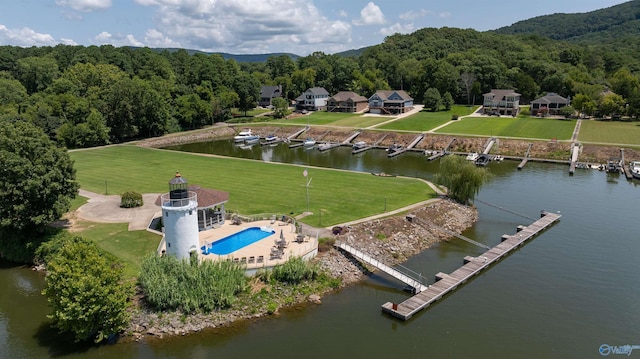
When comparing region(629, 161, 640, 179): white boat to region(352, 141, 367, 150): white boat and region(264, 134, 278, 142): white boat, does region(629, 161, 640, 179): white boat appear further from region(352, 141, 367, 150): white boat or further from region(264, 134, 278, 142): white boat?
region(264, 134, 278, 142): white boat

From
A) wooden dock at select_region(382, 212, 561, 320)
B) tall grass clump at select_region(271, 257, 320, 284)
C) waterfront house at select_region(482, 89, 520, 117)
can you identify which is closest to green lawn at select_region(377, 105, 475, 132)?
waterfront house at select_region(482, 89, 520, 117)

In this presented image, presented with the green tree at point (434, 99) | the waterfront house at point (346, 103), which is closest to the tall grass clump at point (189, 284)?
the waterfront house at point (346, 103)

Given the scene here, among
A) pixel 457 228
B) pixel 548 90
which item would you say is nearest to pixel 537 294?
pixel 457 228

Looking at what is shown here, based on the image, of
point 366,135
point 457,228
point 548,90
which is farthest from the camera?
point 548,90

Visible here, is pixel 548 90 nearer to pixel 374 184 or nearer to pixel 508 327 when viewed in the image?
pixel 374 184

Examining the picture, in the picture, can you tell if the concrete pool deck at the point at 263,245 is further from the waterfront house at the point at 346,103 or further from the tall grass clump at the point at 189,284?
the waterfront house at the point at 346,103
